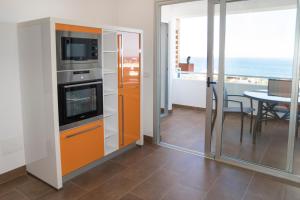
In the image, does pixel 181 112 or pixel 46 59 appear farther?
pixel 181 112

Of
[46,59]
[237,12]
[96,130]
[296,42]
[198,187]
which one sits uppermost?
[237,12]

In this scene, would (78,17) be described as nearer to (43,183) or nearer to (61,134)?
(61,134)

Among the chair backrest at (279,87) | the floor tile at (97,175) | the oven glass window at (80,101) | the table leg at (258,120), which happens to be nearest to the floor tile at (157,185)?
the floor tile at (97,175)

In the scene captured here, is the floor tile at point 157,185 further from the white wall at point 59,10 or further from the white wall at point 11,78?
the white wall at point 59,10

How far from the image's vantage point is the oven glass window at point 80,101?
278cm

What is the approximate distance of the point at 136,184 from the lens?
288 centimetres

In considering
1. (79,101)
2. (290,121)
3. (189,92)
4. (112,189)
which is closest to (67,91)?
(79,101)

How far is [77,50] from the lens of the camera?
9.11ft

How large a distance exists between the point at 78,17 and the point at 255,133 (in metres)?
3.06

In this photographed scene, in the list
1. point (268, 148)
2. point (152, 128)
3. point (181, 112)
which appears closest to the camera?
point (268, 148)

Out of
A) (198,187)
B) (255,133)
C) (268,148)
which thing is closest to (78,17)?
(198,187)

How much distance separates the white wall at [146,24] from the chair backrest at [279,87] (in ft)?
5.91

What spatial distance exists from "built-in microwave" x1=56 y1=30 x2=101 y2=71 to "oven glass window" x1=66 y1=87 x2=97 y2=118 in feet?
0.94

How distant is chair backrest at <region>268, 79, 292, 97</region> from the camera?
2.96 m
